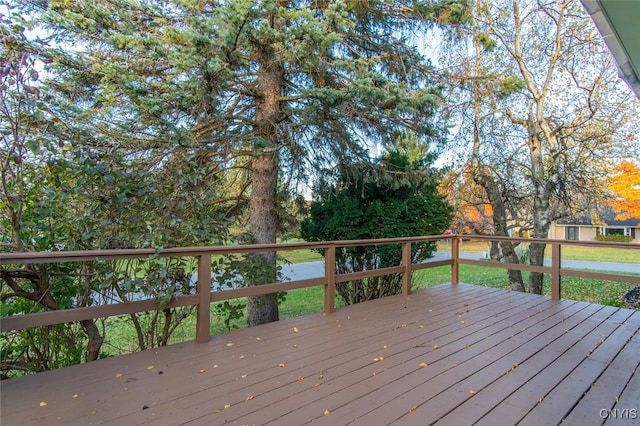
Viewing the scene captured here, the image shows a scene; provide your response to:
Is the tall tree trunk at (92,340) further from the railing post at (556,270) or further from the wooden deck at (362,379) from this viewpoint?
the railing post at (556,270)

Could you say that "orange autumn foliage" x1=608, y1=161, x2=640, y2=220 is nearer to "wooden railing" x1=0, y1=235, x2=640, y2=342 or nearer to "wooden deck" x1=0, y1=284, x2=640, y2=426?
"wooden railing" x1=0, y1=235, x2=640, y2=342

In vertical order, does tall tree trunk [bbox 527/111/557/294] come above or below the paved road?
above

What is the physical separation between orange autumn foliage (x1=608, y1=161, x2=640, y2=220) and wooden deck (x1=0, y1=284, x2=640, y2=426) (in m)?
5.79

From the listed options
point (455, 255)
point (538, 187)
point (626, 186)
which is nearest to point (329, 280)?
point (455, 255)

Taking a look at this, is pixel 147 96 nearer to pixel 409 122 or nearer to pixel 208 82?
pixel 208 82

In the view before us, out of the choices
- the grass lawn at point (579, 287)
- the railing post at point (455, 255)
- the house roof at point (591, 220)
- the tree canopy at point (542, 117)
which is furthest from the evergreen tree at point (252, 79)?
the house roof at point (591, 220)

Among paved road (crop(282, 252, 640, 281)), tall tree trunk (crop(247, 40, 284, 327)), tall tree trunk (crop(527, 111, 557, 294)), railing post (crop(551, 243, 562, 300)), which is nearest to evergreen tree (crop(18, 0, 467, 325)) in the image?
tall tree trunk (crop(247, 40, 284, 327))

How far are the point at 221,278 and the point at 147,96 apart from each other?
88.7 inches

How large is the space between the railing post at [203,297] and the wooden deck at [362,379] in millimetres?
125

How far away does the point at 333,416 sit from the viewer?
1972 mm

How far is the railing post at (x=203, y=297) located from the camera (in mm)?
3186

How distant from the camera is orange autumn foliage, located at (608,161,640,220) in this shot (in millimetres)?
7969

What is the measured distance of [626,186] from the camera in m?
8.41

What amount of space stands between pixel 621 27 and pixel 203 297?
389cm
